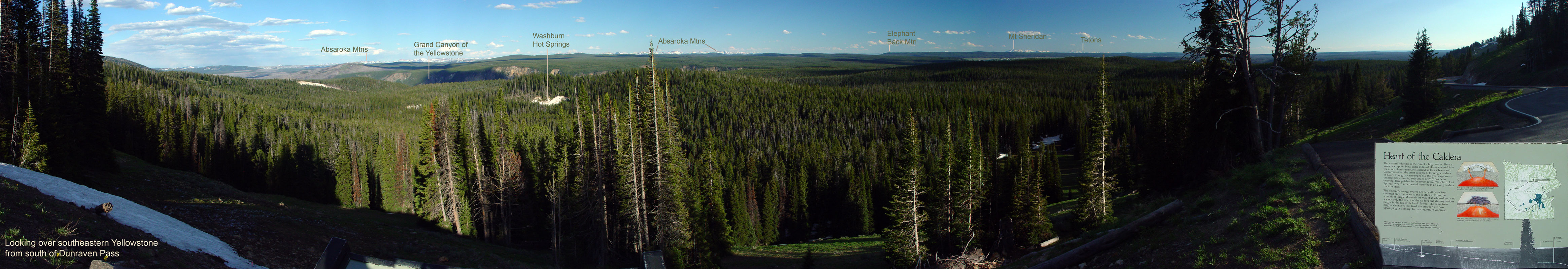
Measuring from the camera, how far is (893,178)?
29500 millimetres

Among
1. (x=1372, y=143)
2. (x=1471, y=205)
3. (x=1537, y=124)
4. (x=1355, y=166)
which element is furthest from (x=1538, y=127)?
(x=1471, y=205)

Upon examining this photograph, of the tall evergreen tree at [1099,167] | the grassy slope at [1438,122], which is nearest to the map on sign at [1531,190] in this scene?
the grassy slope at [1438,122]

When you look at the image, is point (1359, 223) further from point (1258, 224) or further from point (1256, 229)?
point (1258, 224)

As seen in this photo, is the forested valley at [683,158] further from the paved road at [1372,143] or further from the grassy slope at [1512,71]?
the paved road at [1372,143]

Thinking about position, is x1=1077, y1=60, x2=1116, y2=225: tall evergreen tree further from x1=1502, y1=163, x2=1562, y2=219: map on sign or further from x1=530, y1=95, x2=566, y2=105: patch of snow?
x1=530, y1=95, x2=566, y2=105: patch of snow

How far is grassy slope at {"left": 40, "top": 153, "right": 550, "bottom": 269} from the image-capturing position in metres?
21.3

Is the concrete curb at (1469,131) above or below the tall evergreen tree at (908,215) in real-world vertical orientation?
above

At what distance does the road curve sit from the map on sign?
10927mm

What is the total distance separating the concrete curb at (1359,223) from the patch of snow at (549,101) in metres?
189

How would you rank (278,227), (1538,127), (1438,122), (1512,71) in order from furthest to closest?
(1512,71), (278,227), (1438,122), (1538,127)

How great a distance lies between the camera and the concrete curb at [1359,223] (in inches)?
329

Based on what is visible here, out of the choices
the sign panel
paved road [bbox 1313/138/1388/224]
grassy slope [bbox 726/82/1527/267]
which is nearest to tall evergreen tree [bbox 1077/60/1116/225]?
grassy slope [bbox 726/82/1527/267]

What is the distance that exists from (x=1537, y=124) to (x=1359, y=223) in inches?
580

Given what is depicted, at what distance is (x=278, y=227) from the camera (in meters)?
25.2
